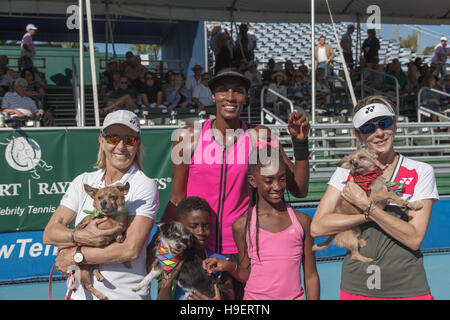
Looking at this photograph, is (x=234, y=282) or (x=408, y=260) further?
(x=234, y=282)

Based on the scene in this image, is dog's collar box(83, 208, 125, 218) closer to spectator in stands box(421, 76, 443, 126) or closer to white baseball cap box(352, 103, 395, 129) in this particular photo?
white baseball cap box(352, 103, 395, 129)

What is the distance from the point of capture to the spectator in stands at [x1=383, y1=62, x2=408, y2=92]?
1496cm

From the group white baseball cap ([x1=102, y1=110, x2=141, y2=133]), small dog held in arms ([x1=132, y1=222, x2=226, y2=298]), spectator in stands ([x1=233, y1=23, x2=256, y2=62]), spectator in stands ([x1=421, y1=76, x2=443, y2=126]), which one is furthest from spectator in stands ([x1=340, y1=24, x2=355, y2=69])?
small dog held in arms ([x1=132, y1=222, x2=226, y2=298])

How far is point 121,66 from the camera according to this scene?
13.7 metres

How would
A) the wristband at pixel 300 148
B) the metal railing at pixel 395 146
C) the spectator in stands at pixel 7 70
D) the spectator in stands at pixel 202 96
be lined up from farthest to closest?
the spectator in stands at pixel 7 70 < the spectator in stands at pixel 202 96 < the metal railing at pixel 395 146 < the wristband at pixel 300 148

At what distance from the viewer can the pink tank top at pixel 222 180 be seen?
115 inches

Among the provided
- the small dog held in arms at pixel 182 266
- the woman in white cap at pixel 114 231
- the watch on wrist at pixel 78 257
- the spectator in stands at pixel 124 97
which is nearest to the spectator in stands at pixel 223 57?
the spectator in stands at pixel 124 97

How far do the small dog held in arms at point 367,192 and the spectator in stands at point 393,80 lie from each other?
13.5 meters

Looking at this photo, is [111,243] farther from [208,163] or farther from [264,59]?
[264,59]

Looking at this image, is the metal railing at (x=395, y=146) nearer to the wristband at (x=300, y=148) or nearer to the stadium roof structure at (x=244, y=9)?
the stadium roof structure at (x=244, y=9)

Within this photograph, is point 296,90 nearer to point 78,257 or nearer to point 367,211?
point 367,211
